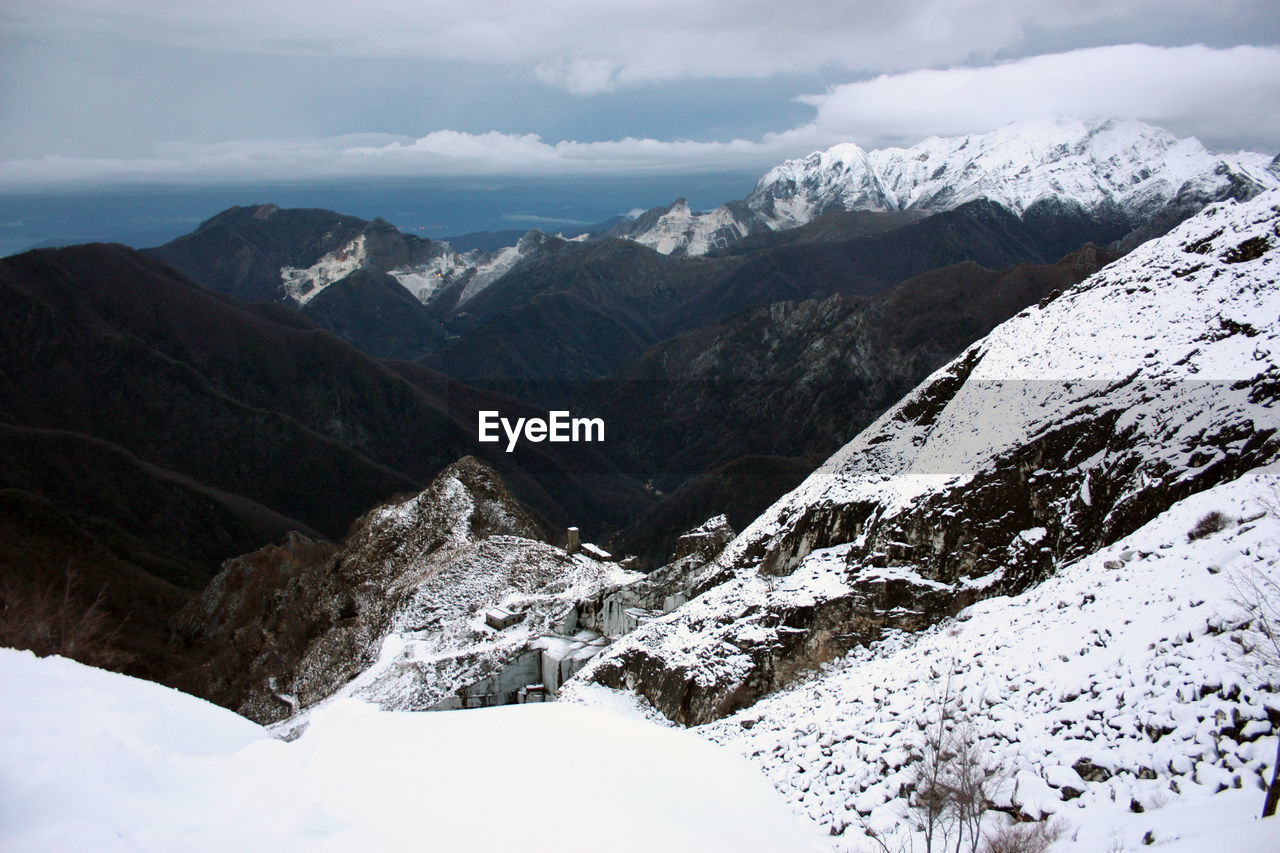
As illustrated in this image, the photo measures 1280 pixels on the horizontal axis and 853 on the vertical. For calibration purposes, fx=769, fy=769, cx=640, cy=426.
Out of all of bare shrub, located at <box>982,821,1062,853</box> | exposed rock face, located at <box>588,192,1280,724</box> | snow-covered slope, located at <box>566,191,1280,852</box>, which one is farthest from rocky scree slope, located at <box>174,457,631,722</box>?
bare shrub, located at <box>982,821,1062,853</box>

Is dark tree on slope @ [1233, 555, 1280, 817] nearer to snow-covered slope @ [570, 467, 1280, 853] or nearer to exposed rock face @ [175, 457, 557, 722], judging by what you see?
snow-covered slope @ [570, 467, 1280, 853]

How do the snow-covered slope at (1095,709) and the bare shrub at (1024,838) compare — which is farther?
the bare shrub at (1024,838)

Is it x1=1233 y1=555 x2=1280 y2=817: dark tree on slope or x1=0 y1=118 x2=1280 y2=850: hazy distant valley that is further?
x1=0 y1=118 x2=1280 y2=850: hazy distant valley

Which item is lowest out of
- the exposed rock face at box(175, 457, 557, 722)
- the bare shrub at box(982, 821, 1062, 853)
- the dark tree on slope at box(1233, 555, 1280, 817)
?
the exposed rock face at box(175, 457, 557, 722)

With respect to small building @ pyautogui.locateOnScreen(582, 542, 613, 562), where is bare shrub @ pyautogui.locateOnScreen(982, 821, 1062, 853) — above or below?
above

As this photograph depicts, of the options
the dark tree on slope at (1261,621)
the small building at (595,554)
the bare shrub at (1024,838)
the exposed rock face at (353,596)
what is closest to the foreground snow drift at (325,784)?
the bare shrub at (1024,838)

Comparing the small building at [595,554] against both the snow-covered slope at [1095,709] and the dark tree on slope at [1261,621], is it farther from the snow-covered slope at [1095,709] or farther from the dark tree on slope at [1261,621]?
the dark tree on slope at [1261,621]

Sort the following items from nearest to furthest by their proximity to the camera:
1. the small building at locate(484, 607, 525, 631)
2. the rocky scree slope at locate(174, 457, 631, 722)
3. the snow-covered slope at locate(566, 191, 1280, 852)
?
1. the snow-covered slope at locate(566, 191, 1280, 852)
2. the rocky scree slope at locate(174, 457, 631, 722)
3. the small building at locate(484, 607, 525, 631)
